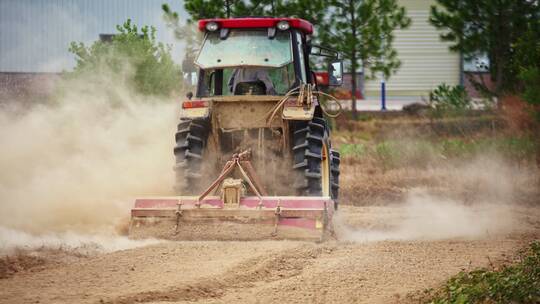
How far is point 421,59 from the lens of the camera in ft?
137

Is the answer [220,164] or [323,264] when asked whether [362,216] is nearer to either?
[220,164]

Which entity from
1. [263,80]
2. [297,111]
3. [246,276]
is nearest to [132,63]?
[263,80]

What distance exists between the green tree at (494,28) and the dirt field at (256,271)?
1678 cm

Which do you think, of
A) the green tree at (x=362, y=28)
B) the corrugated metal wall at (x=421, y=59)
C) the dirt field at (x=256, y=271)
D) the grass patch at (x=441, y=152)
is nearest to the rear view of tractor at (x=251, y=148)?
the dirt field at (x=256, y=271)

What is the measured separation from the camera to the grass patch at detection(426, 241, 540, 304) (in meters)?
7.23

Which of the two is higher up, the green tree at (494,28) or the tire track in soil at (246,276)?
the green tree at (494,28)

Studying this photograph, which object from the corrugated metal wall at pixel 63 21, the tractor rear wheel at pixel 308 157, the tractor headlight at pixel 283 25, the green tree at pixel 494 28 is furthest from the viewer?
the green tree at pixel 494 28

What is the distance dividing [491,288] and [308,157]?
4.28m

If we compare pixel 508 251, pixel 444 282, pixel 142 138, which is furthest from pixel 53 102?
pixel 444 282

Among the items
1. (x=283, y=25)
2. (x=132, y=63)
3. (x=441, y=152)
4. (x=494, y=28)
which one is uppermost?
(x=494, y=28)

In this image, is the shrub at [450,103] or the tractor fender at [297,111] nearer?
the tractor fender at [297,111]

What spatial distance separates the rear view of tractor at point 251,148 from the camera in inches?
420

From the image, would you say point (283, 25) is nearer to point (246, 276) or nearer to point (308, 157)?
point (308, 157)

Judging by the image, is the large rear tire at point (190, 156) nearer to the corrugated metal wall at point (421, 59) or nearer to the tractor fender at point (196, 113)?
the tractor fender at point (196, 113)
